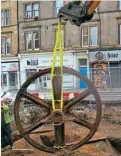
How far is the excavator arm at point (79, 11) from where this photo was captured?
17.3 feet

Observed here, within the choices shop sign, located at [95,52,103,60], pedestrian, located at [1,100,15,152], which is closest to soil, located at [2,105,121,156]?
pedestrian, located at [1,100,15,152]

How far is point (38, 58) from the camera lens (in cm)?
3572

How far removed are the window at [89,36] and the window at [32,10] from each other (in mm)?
5346

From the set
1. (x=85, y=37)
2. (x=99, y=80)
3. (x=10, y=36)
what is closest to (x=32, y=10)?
(x=10, y=36)

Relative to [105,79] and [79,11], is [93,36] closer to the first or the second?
[105,79]

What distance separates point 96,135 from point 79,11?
664cm

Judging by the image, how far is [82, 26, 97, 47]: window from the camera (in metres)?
33.1

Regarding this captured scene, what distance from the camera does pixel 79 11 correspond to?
5.50 metres

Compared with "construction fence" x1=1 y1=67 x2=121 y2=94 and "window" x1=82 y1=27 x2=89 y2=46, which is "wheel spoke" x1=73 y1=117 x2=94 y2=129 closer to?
"construction fence" x1=1 y1=67 x2=121 y2=94

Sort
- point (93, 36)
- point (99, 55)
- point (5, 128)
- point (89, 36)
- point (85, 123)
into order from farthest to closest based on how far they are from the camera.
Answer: point (89, 36) < point (93, 36) < point (99, 55) < point (5, 128) < point (85, 123)

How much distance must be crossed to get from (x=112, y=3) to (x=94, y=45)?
368cm

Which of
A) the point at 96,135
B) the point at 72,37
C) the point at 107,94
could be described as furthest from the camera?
the point at 72,37

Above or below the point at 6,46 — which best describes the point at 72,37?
above

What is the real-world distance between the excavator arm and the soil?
212 centimetres
